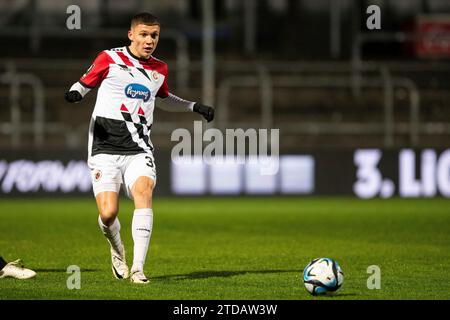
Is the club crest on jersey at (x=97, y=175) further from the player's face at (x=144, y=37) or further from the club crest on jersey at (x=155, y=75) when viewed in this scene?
the player's face at (x=144, y=37)

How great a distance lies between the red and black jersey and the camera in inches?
394

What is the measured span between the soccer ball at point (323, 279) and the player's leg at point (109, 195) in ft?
6.30

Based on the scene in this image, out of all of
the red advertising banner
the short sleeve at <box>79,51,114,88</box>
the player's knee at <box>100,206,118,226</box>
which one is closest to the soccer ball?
the player's knee at <box>100,206,118,226</box>

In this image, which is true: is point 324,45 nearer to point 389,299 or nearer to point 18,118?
point 18,118

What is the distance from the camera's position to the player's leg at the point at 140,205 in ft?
31.5

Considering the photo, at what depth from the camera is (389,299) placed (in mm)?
8773

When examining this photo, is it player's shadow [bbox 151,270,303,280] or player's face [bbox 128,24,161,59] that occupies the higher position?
player's face [bbox 128,24,161,59]

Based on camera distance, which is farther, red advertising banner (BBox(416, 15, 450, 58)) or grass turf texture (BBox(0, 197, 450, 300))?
red advertising banner (BBox(416, 15, 450, 58))

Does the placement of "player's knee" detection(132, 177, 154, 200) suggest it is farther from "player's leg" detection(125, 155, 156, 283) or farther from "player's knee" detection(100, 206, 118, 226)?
"player's knee" detection(100, 206, 118, 226)

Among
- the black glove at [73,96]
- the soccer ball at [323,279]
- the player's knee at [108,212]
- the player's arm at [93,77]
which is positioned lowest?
the soccer ball at [323,279]

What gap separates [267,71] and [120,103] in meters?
16.0

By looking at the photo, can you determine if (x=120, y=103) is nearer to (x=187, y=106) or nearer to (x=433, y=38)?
(x=187, y=106)

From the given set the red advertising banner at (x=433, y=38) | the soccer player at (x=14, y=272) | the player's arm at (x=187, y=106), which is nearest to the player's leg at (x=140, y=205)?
the player's arm at (x=187, y=106)

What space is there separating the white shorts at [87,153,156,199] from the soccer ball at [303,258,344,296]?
178 cm
